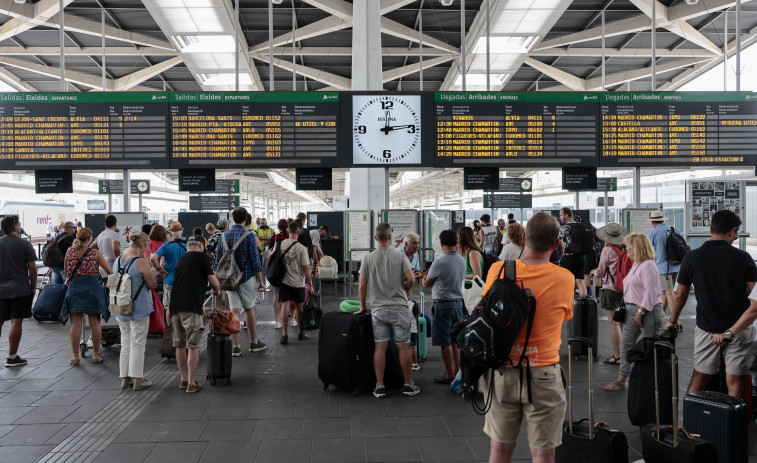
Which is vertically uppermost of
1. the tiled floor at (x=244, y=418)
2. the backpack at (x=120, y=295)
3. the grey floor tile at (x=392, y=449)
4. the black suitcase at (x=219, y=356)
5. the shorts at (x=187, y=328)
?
the backpack at (x=120, y=295)

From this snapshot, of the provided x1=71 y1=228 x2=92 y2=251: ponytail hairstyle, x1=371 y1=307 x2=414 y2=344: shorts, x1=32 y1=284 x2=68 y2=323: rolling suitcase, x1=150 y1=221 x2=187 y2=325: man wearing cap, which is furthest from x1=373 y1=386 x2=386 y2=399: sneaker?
x1=32 y1=284 x2=68 y2=323: rolling suitcase

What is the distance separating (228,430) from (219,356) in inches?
54.3

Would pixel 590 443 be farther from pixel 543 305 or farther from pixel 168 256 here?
pixel 168 256

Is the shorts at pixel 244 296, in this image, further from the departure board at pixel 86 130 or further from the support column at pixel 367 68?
the support column at pixel 367 68

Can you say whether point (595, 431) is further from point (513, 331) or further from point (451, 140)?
point (451, 140)

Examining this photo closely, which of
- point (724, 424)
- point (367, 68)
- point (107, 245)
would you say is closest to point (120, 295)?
point (107, 245)

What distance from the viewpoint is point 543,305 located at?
272 cm

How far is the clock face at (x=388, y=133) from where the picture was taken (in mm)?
9133

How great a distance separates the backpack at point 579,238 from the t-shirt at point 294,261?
13.0 ft

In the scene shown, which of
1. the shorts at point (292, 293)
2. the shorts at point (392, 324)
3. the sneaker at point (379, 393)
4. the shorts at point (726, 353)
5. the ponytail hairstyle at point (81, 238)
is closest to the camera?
the shorts at point (726, 353)

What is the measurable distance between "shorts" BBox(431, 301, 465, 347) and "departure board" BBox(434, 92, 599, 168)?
4.11 m

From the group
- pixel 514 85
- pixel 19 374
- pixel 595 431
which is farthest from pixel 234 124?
pixel 514 85

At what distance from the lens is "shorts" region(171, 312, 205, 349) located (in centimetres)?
554

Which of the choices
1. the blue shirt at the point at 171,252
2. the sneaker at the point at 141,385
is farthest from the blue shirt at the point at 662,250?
the sneaker at the point at 141,385
